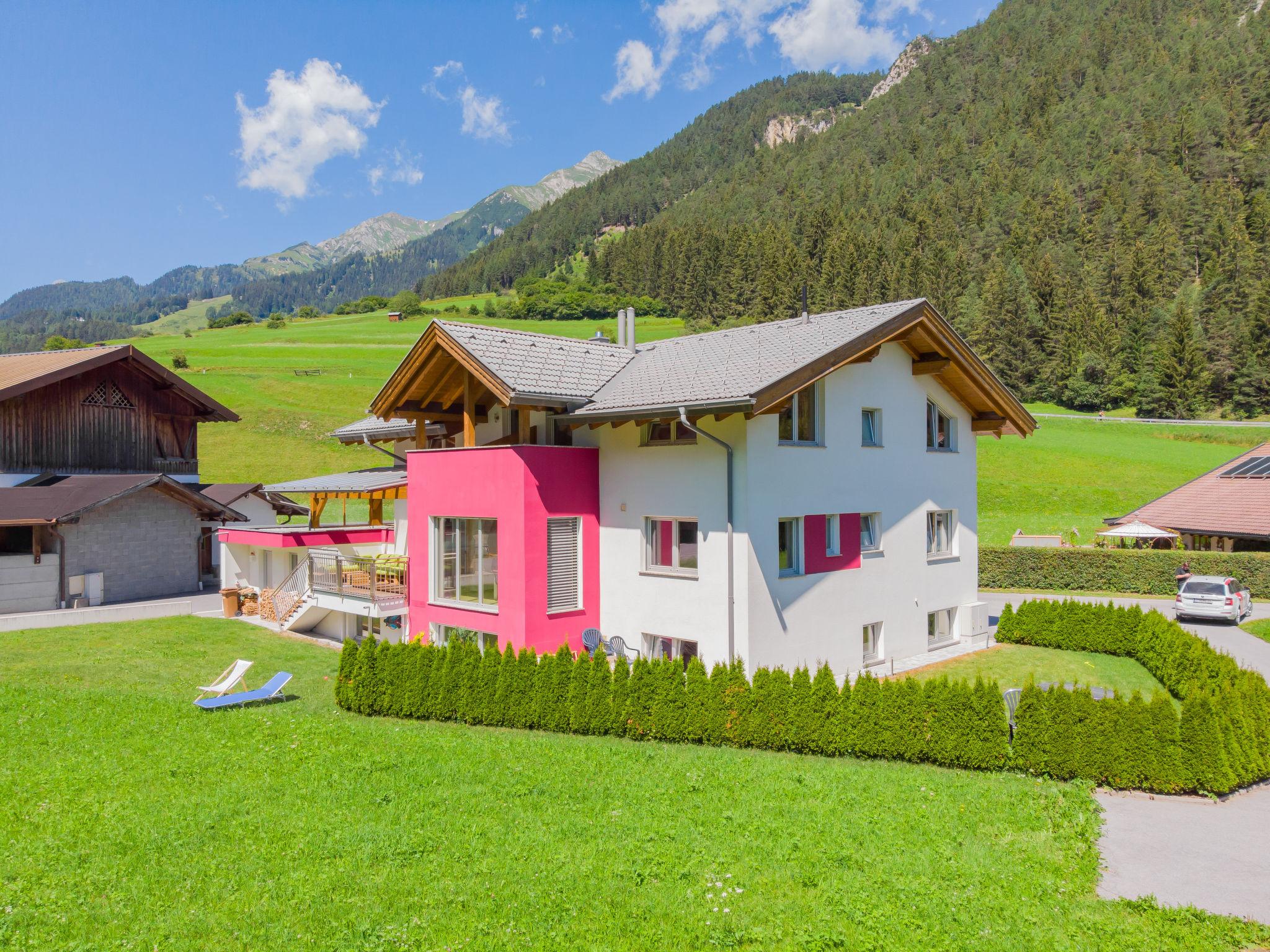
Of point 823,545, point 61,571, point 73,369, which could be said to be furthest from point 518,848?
point 73,369

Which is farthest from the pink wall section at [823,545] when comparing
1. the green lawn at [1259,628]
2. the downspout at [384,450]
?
the green lawn at [1259,628]

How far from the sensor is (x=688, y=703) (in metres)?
12.7

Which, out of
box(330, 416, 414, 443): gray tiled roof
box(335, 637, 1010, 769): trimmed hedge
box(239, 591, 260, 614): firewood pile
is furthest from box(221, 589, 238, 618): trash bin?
box(335, 637, 1010, 769): trimmed hedge

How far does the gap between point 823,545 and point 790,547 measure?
2.91 feet

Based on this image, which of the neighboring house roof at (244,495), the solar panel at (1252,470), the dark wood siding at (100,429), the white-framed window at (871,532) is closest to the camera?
the white-framed window at (871,532)

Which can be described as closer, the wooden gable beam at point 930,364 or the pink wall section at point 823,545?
the pink wall section at point 823,545

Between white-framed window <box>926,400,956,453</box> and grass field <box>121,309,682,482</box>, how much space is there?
2877 centimetres

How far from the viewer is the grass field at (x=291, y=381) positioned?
55.0 metres

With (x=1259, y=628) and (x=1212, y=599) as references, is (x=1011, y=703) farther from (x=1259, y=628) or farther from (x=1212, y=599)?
(x=1212, y=599)

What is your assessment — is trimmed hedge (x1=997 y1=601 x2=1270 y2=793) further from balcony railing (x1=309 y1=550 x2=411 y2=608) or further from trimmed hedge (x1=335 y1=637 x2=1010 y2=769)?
balcony railing (x1=309 y1=550 x2=411 y2=608)

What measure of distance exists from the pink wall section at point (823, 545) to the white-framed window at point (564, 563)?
4599 millimetres

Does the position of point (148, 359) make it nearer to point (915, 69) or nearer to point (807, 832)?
point (807, 832)

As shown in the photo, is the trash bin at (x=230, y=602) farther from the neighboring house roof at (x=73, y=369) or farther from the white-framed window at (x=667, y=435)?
the white-framed window at (x=667, y=435)

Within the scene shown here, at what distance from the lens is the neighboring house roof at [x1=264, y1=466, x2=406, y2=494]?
21.4 m
